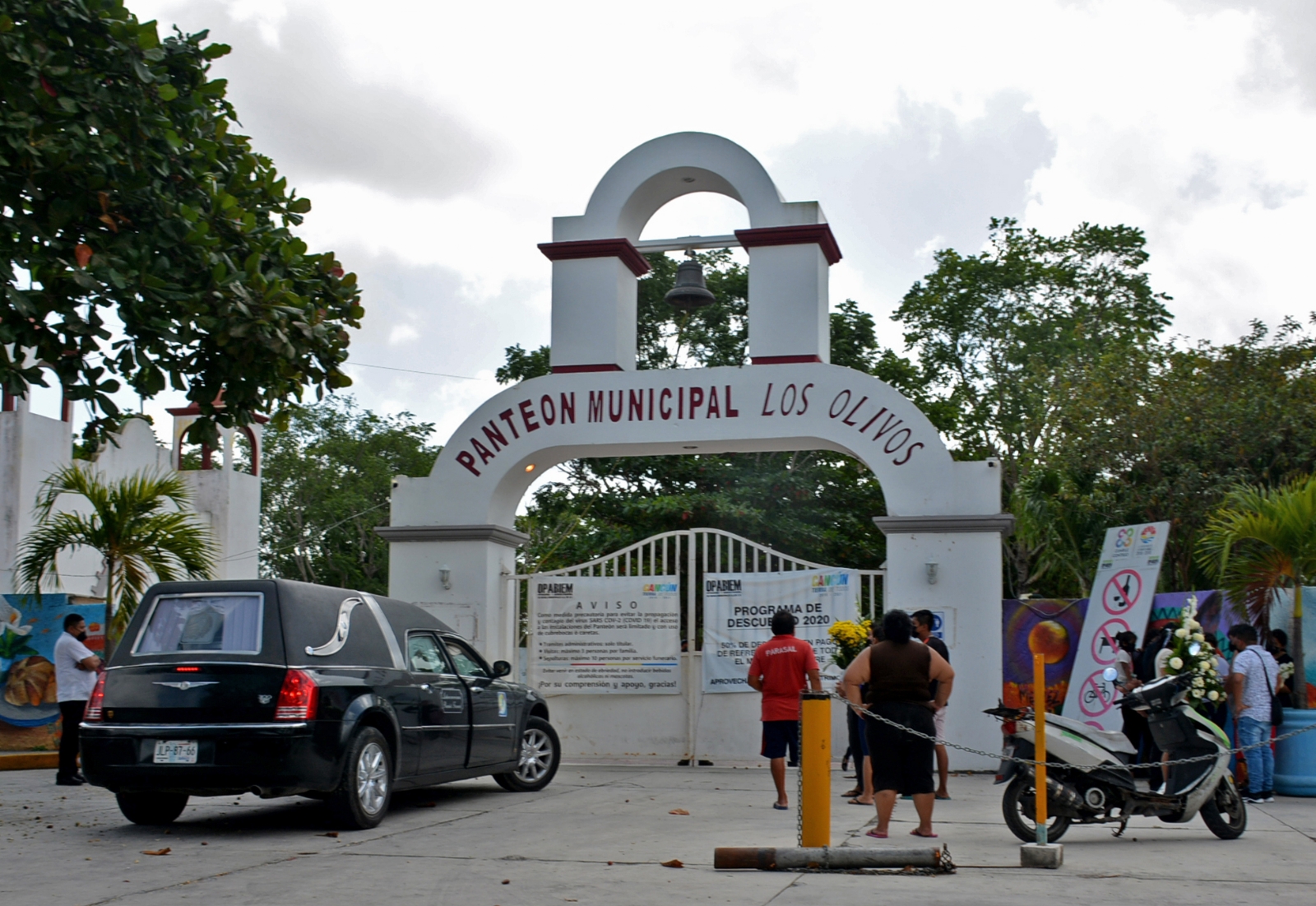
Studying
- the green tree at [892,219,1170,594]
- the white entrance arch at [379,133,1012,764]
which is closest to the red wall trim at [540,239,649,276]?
the white entrance arch at [379,133,1012,764]

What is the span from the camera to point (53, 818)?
993 centimetres

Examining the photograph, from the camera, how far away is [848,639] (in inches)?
507

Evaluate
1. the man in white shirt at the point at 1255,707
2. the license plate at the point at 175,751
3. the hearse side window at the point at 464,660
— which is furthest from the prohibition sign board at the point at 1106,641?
the license plate at the point at 175,751

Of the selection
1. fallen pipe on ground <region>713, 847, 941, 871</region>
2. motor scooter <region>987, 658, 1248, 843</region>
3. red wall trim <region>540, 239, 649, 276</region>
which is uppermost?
red wall trim <region>540, 239, 649, 276</region>

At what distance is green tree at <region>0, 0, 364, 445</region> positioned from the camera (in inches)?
339

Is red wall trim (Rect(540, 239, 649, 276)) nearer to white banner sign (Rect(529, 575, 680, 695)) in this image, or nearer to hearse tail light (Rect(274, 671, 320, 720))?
white banner sign (Rect(529, 575, 680, 695))

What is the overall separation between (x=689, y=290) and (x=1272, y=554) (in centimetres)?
645

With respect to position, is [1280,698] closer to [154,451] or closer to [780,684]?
[780,684]

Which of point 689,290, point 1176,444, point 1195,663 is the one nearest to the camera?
point 1195,663

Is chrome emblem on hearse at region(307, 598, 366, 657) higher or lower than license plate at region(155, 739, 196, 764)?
higher

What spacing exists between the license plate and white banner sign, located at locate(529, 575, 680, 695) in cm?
682

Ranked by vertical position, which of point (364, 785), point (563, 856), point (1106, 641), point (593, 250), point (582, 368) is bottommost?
point (563, 856)

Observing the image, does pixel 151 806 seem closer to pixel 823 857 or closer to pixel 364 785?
pixel 364 785

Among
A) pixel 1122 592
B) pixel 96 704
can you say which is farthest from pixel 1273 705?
pixel 96 704
